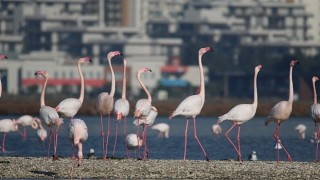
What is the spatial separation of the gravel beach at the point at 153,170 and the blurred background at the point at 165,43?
89123 mm

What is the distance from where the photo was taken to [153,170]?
29.0 m

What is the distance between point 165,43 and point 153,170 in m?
131

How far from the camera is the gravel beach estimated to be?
28141 millimetres

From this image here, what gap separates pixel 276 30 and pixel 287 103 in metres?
134

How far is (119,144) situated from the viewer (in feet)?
148

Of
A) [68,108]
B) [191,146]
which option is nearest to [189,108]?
[68,108]

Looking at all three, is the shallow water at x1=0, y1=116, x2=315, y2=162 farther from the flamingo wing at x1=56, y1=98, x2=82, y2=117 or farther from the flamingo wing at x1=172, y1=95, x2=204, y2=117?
the flamingo wing at x1=172, y1=95, x2=204, y2=117

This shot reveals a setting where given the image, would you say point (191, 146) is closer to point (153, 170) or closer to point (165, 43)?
point (153, 170)

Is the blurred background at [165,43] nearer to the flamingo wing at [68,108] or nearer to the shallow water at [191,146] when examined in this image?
the shallow water at [191,146]

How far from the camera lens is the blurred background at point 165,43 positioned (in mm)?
133500

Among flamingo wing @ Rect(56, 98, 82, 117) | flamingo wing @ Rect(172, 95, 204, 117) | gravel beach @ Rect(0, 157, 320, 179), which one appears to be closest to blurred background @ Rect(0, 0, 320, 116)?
flamingo wing @ Rect(56, 98, 82, 117)

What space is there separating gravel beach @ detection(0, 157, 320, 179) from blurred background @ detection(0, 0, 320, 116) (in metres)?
89.1

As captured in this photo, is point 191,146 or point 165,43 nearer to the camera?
point 191,146

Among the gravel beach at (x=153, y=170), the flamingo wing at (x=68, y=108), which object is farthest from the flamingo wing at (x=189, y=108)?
the flamingo wing at (x=68, y=108)
